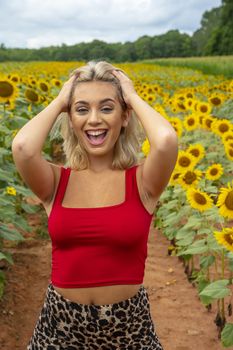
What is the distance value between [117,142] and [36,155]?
355 millimetres

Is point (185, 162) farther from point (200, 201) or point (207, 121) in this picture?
point (207, 121)

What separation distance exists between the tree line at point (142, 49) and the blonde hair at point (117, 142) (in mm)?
39817

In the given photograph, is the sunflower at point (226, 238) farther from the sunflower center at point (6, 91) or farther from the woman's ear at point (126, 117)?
the sunflower center at point (6, 91)

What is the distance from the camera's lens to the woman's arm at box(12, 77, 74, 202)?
2055mm

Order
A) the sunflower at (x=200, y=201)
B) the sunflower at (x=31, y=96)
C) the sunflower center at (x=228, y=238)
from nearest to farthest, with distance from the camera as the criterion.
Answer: the sunflower center at (x=228, y=238), the sunflower at (x=200, y=201), the sunflower at (x=31, y=96)

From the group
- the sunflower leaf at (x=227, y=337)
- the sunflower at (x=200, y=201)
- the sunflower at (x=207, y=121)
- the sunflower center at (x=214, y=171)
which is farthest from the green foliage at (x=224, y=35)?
the sunflower leaf at (x=227, y=337)

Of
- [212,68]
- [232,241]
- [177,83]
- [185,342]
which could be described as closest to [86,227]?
[232,241]

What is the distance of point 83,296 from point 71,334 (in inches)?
5.9

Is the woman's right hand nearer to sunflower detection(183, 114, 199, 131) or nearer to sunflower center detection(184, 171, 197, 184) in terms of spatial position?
sunflower center detection(184, 171, 197, 184)

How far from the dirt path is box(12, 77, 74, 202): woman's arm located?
5.49 feet

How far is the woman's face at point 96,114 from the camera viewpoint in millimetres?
2115

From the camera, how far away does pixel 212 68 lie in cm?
2345

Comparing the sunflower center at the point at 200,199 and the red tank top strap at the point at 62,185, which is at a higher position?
the red tank top strap at the point at 62,185

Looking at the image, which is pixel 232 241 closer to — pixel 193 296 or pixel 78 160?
pixel 78 160
